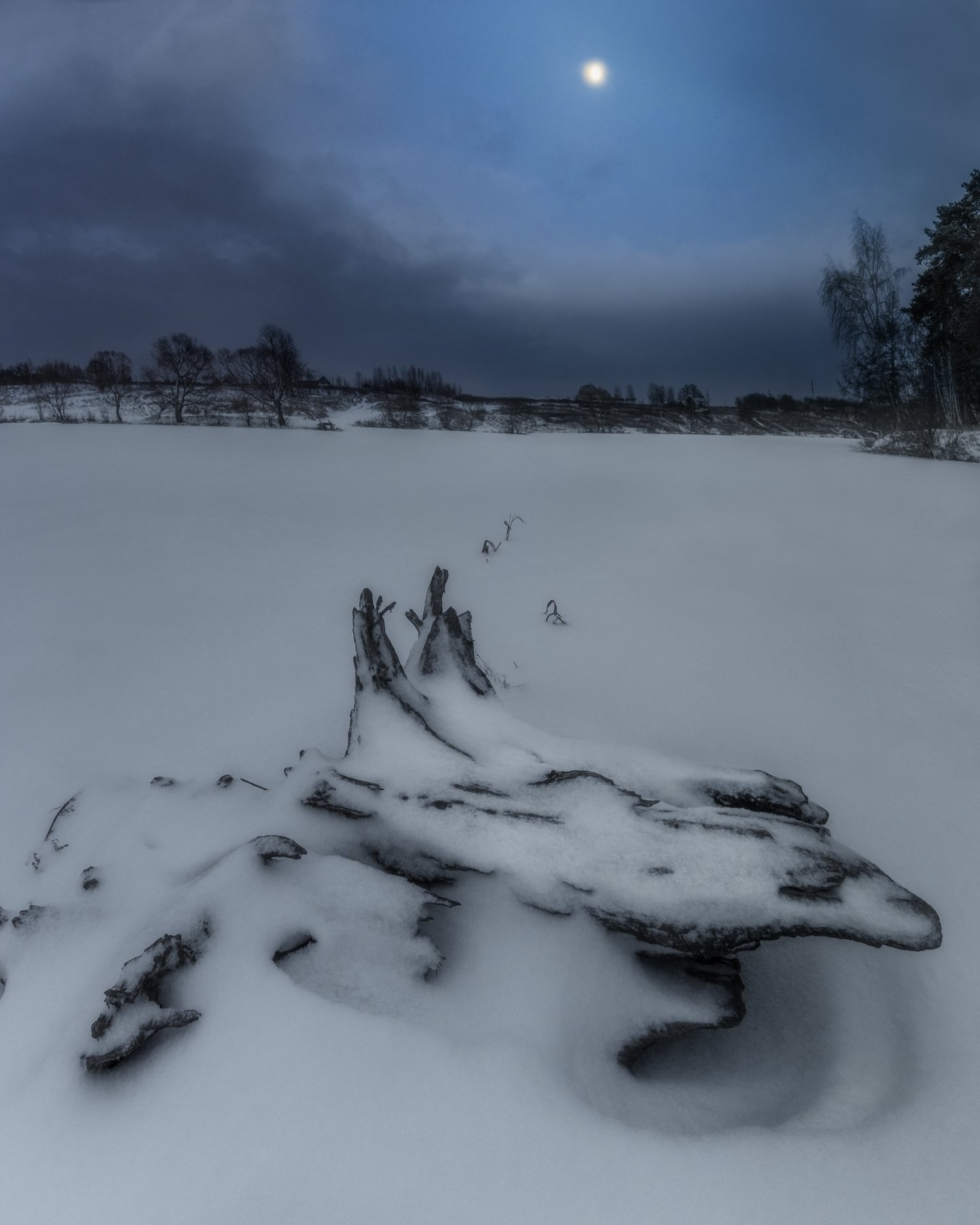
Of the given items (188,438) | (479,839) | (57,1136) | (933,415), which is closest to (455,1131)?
(479,839)

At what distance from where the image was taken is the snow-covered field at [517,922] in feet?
3.16

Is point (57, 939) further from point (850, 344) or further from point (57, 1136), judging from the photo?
point (850, 344)

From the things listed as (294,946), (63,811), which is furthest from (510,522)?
(294,946)

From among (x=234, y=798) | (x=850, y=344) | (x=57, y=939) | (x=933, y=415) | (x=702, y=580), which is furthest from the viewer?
(x=850, y=344)

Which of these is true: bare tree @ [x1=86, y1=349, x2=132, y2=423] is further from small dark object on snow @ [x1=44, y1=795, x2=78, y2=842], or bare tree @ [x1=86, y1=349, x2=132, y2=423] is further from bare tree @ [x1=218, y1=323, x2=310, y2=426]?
small dark object on snow @ [x1=44, y1=795, x2=78, y2=842]

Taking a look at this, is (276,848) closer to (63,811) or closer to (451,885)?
(451,885)

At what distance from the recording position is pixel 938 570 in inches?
189

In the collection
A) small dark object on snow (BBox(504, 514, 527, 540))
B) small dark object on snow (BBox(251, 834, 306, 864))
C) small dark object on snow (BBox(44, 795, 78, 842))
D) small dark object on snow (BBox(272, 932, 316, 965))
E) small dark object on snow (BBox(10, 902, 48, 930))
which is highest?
small dark object on snow (BBox(504, 514, 527, 540))

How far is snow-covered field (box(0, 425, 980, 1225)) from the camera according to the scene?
3.16ft

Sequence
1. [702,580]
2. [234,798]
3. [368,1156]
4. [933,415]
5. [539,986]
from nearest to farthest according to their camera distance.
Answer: [368,1156] → [539,986] → [234,798] → [702,580] → [933,415]

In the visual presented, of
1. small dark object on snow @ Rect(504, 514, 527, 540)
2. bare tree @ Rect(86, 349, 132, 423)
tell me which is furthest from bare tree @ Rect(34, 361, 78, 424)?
small dark object on snow @ Rect(504, 514, 527, 540)

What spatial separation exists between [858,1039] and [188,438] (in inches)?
662

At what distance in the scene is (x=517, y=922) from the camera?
Result: 1344mm

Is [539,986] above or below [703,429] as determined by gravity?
below
